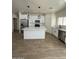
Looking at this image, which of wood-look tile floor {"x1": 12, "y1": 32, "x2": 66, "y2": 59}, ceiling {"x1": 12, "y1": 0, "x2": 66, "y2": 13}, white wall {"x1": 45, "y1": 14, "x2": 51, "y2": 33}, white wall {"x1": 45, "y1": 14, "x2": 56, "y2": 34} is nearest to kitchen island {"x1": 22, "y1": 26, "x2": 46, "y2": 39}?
ceiling {"x1": 12, "y1": 0, "x2": 66, "y2": 13}

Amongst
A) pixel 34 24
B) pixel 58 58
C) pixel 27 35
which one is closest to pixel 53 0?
pixel 27 35

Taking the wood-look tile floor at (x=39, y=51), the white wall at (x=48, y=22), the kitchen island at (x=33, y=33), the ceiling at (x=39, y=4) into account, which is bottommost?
the wood-look tile floor at (x=39, y=51)

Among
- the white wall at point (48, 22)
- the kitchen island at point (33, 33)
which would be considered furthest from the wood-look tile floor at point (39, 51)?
the white wall at point (48, 22)

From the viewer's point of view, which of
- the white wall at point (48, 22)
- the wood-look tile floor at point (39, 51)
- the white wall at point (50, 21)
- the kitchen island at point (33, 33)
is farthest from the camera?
the white wall at point (48, 22)

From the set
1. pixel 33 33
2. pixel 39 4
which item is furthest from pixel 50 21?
pixel 33 33

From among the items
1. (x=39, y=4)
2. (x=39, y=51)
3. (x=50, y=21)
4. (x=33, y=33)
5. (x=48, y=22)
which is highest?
(x=39, y=4)

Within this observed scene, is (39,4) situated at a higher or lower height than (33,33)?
higher

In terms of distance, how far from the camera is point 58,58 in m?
4.65

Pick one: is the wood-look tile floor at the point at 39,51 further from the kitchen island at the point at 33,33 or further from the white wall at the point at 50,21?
the white wall at the point at 50,21

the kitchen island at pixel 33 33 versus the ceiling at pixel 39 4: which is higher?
the ceiling at pixel 39 4

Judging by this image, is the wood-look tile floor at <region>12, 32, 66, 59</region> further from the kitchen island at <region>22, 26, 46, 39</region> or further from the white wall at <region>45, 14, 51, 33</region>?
the white wall at <region>45, 14, 51, 33</region>

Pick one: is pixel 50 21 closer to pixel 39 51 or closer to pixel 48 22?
pixel 48 22
